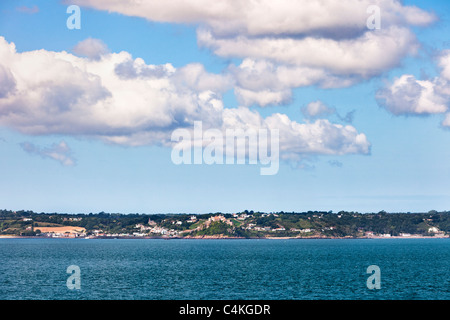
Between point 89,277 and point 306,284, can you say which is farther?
point 89,277
